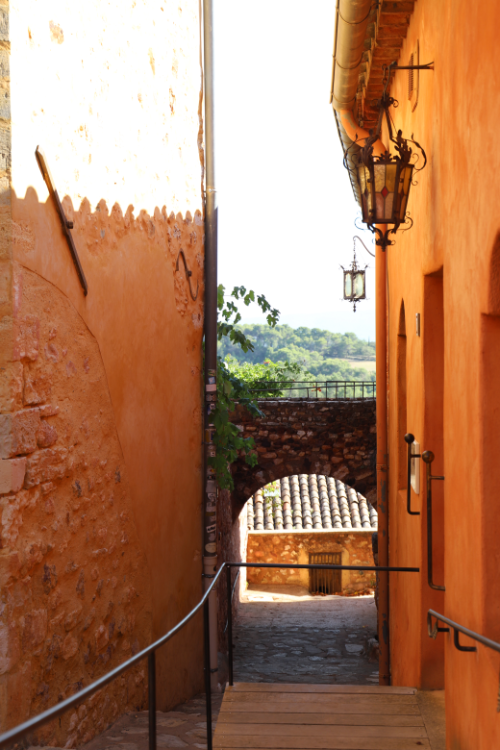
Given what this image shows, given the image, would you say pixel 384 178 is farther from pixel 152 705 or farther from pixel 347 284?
pixel 347 284

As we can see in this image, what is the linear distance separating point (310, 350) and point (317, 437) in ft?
158

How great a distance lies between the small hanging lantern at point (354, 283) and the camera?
10070 mm

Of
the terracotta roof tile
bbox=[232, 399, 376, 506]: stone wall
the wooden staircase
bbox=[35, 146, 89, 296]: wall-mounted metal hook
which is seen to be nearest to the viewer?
bbox=[35, 146, 89, 296]: wall-mounted metal hook

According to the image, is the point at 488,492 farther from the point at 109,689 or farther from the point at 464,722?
the point at 109,689

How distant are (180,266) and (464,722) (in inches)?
162

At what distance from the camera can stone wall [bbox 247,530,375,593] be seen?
17.2 m

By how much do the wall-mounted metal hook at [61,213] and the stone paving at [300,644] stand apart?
9.54 ft

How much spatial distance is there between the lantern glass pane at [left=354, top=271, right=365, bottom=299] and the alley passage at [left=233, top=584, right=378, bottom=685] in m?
5.04

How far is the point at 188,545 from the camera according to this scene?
6.16m

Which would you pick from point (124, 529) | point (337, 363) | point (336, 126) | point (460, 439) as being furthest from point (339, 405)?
point (337, 363)

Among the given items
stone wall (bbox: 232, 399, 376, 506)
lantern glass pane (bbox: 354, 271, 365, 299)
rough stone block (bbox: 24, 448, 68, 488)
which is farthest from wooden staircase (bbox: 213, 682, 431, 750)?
lantern glass pane (bbox: 354, 271, 365, 299)

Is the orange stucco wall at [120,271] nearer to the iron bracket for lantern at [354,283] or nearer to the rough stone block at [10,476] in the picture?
the rough stone block at [10,476]

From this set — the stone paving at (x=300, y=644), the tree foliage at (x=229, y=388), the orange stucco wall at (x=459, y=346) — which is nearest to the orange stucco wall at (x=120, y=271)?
the tree foliage at (x=229, y=388)

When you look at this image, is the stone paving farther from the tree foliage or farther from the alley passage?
the tree foliage
